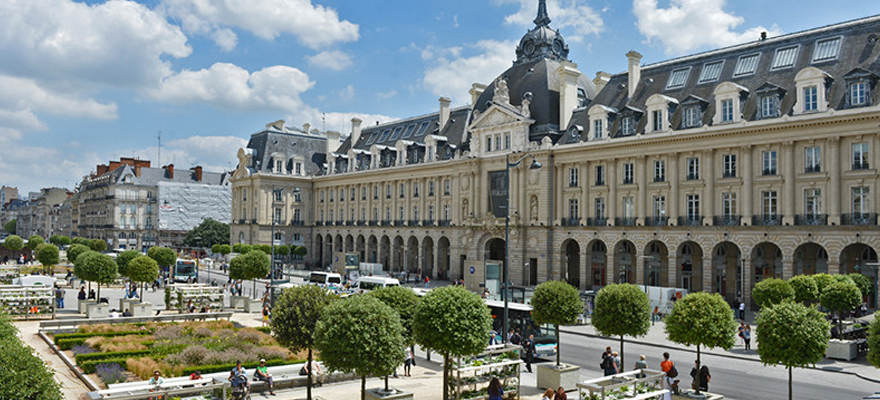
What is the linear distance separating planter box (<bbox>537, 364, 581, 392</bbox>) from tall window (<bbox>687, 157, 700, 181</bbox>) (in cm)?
3072

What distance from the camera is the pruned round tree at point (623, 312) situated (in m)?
24.4

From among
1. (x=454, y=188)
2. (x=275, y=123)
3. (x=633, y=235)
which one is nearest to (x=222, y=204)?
(x=275, y=123)

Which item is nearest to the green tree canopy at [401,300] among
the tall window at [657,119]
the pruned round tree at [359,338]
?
the pruned round tree at [359,338]

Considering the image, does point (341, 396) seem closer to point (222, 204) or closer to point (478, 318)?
point (478, 318)

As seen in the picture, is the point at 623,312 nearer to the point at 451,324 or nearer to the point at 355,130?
the point at 451,324

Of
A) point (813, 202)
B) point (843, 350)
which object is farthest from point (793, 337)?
point (813, 202)

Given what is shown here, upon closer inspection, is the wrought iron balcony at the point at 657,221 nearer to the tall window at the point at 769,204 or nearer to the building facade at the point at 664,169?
the building facade at the point at 664,169

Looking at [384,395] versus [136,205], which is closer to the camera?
[384,395]

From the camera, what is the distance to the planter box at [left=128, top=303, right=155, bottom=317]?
41125 mm

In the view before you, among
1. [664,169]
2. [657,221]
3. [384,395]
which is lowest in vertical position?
[384,395]

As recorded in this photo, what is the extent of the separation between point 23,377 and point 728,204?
46629 mm

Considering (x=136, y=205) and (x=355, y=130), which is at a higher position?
(x=355, y=130)

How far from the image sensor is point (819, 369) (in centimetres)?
2866

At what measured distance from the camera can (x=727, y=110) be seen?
4906 cm
